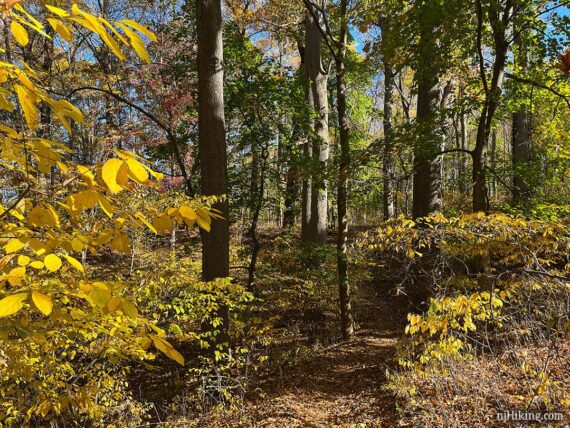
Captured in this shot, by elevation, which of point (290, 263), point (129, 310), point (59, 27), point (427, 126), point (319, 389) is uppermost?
point (427, 126)

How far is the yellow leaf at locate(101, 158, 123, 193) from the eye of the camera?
3.05 ft

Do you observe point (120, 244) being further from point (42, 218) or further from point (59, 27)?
point (59, 27)

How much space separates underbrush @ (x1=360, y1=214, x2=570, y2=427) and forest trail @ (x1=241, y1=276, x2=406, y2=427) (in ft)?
1.28

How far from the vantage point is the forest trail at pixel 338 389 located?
4.70 m

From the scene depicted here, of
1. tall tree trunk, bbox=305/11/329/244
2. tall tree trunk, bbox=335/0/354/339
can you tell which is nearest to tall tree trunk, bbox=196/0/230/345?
tall tree trunk, bbox=335/0/354/339

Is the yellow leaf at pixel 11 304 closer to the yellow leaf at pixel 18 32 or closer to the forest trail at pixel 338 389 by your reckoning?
the yellow leaf at pixel 18 32

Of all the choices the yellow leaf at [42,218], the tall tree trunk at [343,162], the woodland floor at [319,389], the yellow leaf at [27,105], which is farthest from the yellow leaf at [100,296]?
the tall tree trunk at [343,162]

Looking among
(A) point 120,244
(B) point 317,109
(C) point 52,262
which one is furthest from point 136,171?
(B) point 317,109

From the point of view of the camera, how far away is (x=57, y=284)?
168cm

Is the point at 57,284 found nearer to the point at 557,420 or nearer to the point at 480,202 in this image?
the point at 557,420

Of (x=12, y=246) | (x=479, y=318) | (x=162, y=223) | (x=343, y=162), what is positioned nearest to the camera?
(x=12, y=246)

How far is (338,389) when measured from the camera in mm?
5625

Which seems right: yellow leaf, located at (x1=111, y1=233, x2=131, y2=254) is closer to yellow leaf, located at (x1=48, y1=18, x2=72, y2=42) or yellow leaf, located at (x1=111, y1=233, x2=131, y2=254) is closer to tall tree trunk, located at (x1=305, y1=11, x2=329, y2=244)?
yellow leaf, located at (x1=48, y1=18, x2=72, y2=42)

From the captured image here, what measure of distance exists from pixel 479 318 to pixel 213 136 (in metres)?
4.27
